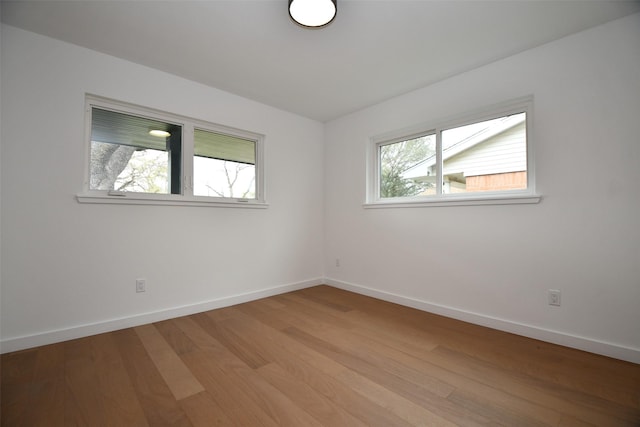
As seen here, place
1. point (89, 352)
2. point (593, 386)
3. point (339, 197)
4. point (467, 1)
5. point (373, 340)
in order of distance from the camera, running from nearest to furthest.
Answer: point (593, 386), point (467, 1), point (89, 352), point (373, 340), point (339, 197)

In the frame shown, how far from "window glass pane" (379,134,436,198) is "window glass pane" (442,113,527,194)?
0.16m

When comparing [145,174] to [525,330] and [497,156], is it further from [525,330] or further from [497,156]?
[525,330]

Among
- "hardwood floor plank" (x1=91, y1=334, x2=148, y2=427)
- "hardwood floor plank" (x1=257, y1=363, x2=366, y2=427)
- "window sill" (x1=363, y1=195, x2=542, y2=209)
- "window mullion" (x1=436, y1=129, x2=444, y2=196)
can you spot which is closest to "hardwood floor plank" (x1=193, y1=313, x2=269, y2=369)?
"hardwood floor plank" (x1=257, y1=363, x2=366, y2=427)

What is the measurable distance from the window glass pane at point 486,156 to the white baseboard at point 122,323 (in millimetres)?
2564

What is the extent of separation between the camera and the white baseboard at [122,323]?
2.10m

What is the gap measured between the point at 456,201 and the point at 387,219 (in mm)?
851

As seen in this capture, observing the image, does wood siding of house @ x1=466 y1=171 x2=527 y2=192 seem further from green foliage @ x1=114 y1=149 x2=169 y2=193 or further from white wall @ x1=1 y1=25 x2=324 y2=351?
green foliage @ x1=114 y1=149 x2=169 y2=193

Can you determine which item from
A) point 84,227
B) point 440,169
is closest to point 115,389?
point 84,227

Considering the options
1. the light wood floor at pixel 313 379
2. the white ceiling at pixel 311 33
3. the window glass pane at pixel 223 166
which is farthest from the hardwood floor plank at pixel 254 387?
the white ceiling at pixel 311 33

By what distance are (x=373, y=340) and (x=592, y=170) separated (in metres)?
2.15

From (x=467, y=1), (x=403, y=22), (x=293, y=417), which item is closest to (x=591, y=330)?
(x=293, y=417)

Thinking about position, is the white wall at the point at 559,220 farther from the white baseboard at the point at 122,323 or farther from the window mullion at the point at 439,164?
the white baseboard at the point at 122,323

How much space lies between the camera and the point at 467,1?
1.90 m

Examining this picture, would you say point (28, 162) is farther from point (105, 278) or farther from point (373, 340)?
point (373, 340)
